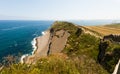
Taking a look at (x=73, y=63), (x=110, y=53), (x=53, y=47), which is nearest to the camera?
(x=73, y=63)

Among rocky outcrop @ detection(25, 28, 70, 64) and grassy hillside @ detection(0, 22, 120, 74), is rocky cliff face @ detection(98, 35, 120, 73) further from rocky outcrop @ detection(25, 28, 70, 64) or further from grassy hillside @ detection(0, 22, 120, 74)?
rocky outcrop @ detection(25, 28, 70, 64)

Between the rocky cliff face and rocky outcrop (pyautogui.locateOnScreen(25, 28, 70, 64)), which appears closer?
the rocky cliff face

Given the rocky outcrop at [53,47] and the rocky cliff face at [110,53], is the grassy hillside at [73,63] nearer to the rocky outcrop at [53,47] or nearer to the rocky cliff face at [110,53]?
the rocky cliff face at [110,53]

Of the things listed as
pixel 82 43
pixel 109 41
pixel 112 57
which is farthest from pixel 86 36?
pixel 112 57

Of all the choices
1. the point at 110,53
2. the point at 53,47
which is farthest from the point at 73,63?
the point at 53,47

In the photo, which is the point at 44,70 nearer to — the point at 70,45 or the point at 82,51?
the point at 82,51

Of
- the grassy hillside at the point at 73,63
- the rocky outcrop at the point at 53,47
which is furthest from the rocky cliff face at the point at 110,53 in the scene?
the rocky outcrop at the point at 53,47

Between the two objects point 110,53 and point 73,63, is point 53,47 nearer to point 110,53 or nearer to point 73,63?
point 110,53

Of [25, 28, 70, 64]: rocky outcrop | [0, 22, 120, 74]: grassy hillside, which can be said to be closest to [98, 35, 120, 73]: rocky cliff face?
[0, 22, 120, 74]: grassy hillside

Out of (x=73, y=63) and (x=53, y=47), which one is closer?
(x=73, y=63)

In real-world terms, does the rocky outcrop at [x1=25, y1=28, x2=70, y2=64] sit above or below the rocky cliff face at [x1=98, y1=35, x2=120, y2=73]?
below
